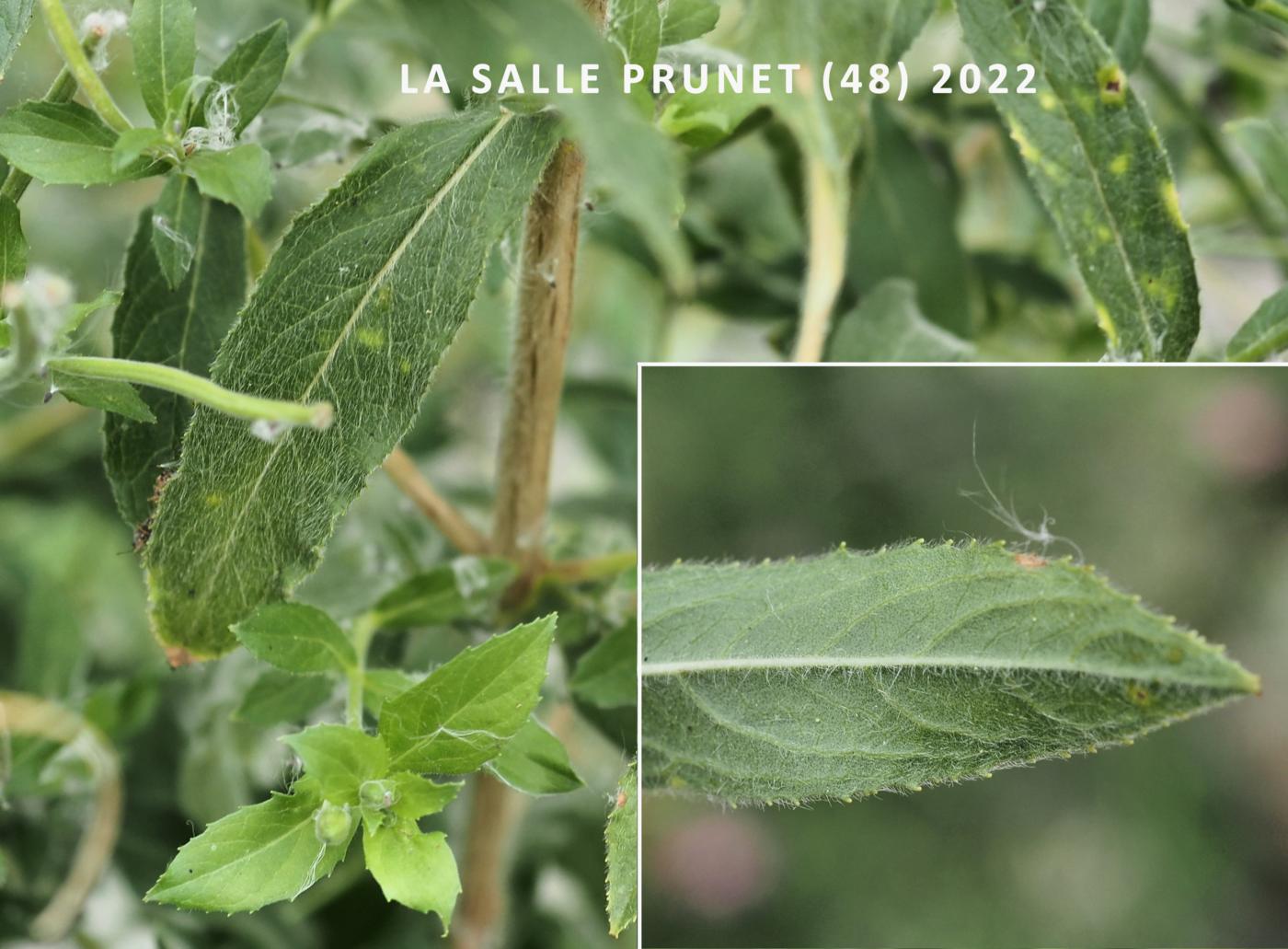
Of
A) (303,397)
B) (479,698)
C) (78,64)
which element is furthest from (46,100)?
(479,698)

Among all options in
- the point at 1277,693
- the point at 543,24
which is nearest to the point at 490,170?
the point at 543,24

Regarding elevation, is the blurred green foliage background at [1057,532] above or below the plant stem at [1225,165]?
below

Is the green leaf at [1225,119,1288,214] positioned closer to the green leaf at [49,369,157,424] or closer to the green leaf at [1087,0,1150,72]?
the green leaf at [1087,0,1150,72]

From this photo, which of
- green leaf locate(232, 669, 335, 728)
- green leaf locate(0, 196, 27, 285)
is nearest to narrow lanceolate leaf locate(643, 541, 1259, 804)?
green leaf locate(232, 669, 335, 728)

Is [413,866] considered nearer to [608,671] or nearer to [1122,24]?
[608,671]

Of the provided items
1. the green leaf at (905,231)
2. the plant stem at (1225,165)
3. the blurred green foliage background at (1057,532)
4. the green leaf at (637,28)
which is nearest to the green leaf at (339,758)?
the blurred green foliage background at (1057,532)

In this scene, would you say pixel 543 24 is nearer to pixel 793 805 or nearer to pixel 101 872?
pixel 793 805

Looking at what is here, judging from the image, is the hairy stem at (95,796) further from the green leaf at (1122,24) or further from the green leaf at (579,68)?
the green leaf at (1122,24)
